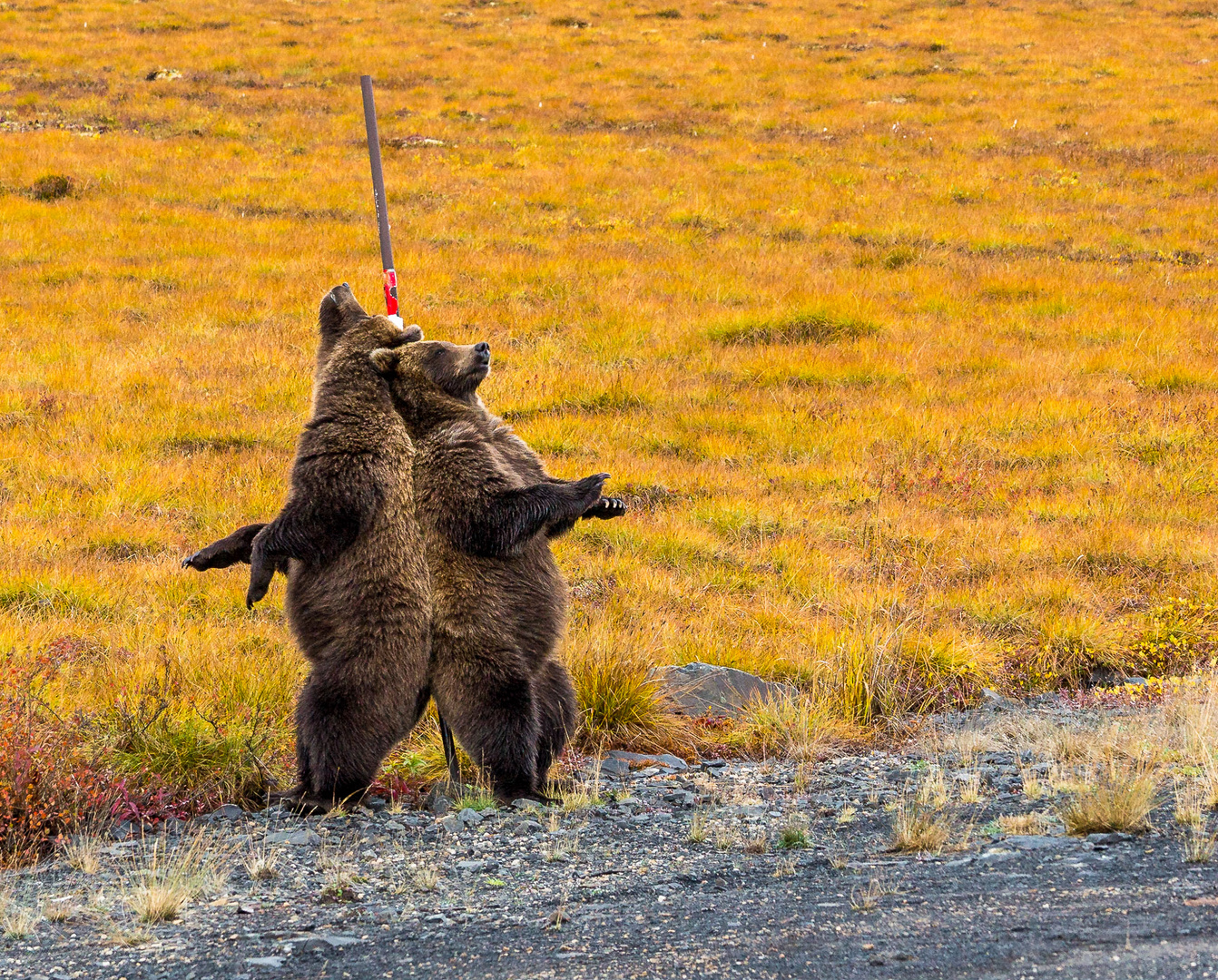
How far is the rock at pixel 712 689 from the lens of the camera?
677 centimetres

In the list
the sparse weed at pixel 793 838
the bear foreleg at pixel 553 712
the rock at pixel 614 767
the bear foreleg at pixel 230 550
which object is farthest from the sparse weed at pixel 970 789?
the bear foreleg at pixel 230 550

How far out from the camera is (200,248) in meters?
19.5

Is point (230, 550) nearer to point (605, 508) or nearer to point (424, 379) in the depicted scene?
point (424, 379)

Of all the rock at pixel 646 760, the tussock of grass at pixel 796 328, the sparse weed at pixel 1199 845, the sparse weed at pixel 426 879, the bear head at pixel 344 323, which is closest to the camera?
the sparse weed at pixel 1199 845

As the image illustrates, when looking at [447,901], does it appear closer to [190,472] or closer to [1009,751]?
[1009,751]

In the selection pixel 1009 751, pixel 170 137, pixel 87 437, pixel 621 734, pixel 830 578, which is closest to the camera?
pixel 1009 751

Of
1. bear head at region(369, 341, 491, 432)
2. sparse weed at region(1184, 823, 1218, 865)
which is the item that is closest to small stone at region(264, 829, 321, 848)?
bear head at region(369, 341, 491, 432)

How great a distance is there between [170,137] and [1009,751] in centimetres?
2794

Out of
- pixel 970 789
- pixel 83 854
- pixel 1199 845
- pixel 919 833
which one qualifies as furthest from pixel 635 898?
pixel 83 854

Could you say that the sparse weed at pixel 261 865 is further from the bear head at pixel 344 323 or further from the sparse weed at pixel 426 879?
the bear head at pixel 344 323

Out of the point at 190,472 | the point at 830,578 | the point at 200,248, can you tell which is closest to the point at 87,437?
the point at 190,472

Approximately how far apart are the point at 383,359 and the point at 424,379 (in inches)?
7.9

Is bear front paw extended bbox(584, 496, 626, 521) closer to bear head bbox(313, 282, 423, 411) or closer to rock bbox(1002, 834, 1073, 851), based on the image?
bear head bbox(313, 282, 423, 411)

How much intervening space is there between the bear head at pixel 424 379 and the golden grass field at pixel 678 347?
1.90 meters
